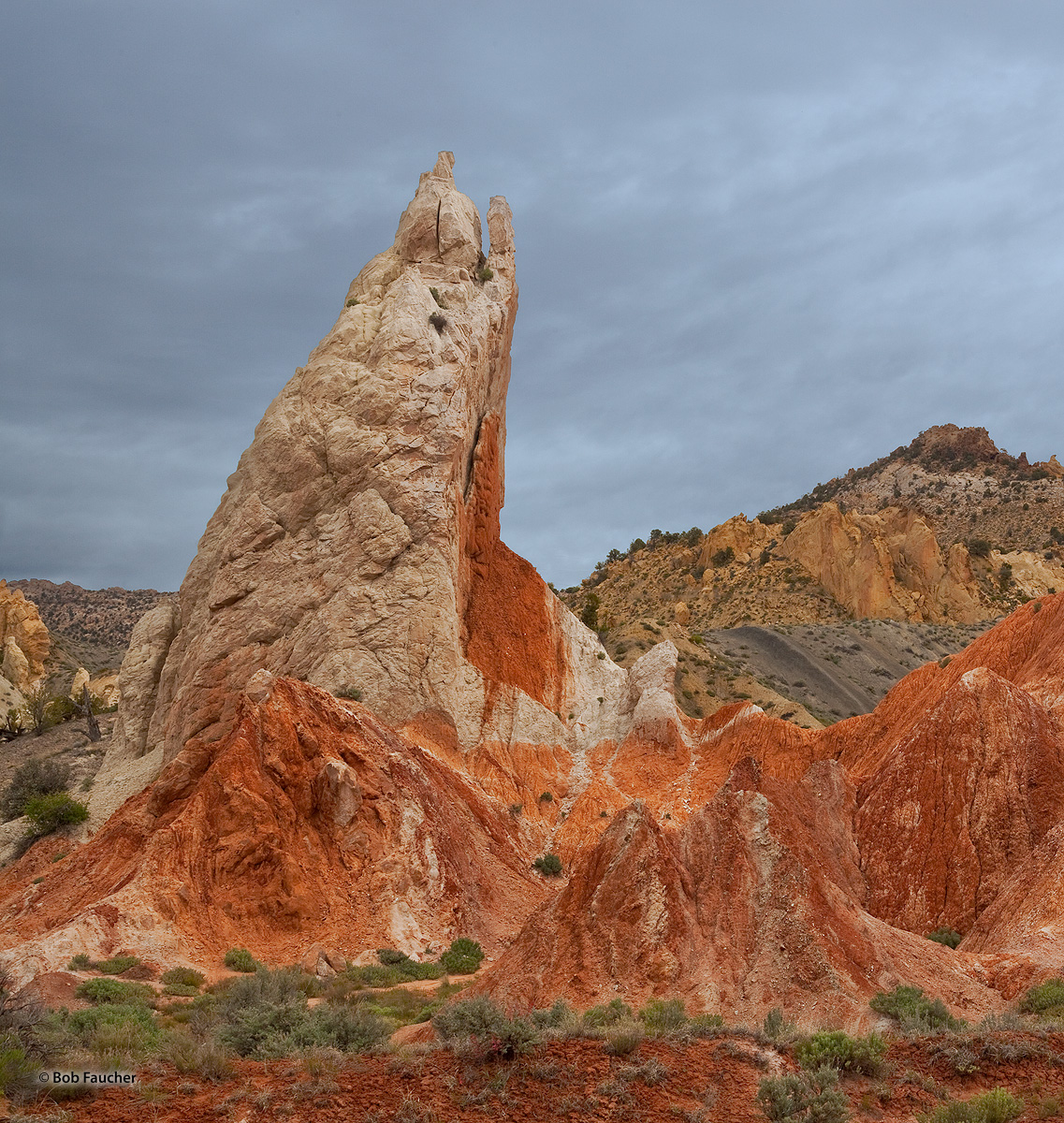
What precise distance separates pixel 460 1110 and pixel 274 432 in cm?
2756

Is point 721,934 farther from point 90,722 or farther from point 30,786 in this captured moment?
point 90,722

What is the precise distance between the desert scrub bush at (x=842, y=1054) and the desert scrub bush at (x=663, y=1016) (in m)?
1.68

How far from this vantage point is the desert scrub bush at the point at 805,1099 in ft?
32.6

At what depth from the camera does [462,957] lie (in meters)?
22.1

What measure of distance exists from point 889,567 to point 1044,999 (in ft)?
249

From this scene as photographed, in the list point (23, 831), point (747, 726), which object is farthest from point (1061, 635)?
point (23, 831)

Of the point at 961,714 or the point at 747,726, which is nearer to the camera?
the point at 961,714

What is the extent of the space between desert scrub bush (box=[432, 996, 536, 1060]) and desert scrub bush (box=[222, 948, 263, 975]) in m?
8.85

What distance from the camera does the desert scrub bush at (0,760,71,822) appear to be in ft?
104

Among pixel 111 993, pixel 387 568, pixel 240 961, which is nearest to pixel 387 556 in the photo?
pixel 387 568

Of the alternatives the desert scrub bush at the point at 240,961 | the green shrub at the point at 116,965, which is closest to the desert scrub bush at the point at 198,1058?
the green shrub at the point at 116,965

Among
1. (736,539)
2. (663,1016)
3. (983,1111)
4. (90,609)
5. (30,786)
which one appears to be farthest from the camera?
(90,609)

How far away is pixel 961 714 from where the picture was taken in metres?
23.6

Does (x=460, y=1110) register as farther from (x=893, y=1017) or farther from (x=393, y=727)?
(x=393, y=727)
